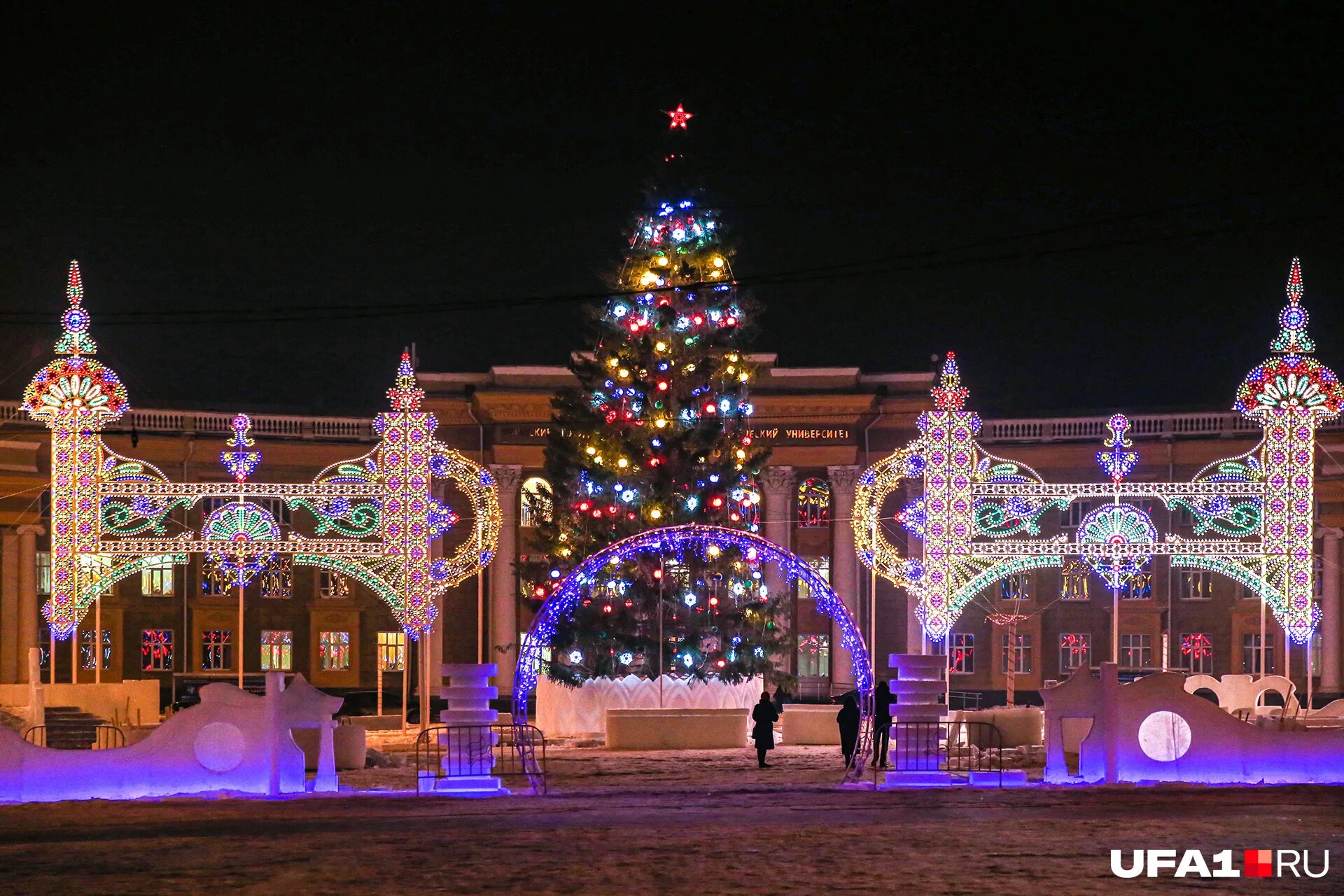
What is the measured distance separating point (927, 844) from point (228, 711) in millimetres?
9422

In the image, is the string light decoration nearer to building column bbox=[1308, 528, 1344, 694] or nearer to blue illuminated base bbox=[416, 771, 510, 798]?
blue illuminated base bbox=[416, 771, 510, 798]

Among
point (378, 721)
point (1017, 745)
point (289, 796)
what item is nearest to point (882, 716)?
point (1017, 745)

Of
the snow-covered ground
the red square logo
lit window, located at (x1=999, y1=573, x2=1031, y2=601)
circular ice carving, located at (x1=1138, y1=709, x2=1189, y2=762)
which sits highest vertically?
lit window, located at (x1=999, y1=573, x2=1031, y2=601)

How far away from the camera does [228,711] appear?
22969mm

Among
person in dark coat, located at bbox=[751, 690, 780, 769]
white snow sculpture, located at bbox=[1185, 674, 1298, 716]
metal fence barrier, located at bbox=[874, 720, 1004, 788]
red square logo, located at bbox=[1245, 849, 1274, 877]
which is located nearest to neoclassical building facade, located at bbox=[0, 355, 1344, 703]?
white snow sculpture, located at bbox=[1185, 674, 1298, 716]

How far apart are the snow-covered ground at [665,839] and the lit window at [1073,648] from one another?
35765 millimetres

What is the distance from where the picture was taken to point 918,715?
2434 cm

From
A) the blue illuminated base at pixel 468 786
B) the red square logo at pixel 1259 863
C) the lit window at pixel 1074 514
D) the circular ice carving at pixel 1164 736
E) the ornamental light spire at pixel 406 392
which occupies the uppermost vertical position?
the ornamental light spire at pixel 406 392

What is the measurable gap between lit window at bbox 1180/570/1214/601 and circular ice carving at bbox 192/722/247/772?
4081 centimetres

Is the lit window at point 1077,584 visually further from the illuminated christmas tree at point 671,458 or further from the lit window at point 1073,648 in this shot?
the illuminated christmas tree at point 671,458

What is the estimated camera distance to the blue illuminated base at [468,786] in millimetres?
23553

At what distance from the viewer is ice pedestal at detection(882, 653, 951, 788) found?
24188 mm

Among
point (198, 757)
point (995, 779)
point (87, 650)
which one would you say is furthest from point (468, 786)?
point (87, 650)

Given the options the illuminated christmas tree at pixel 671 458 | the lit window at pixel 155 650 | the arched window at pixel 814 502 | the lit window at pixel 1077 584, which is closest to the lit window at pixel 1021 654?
the lit window at pixel 1077 584
